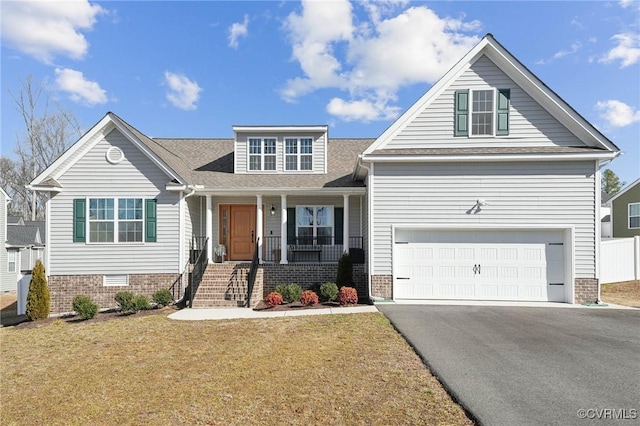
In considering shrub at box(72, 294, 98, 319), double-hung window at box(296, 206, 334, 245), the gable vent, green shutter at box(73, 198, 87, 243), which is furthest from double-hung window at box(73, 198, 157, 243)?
double-hung window at box(296, 206, 334, 245)

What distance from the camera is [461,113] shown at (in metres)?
11.3

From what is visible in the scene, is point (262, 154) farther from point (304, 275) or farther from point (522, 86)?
point (522, 86)

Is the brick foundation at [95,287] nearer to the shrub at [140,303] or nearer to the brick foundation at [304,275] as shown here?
the shrub at [140,303]

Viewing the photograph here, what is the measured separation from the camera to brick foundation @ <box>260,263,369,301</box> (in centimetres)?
1265

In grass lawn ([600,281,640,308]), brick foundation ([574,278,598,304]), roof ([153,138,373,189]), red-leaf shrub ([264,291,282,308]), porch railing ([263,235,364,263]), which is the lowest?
grass lawn ([600,281,640,308])

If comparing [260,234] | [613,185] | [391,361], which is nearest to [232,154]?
[260,234]

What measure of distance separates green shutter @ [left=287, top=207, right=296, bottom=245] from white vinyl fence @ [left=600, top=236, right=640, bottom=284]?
495 inches

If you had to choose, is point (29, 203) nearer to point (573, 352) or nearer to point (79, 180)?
point (79, 180)

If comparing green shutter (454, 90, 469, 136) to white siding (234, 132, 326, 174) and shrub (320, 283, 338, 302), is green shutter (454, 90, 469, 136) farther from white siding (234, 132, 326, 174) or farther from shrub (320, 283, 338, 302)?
shrub (320, 283, 338, 302)

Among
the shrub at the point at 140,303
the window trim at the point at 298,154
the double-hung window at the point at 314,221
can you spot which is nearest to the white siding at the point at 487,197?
the double-hung window at the point at 314,221

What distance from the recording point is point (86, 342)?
26.7 ft

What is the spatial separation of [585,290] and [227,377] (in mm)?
10946

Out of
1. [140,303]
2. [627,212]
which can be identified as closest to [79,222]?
[140,303]

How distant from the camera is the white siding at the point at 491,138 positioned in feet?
36.6
